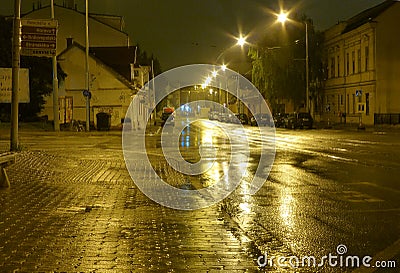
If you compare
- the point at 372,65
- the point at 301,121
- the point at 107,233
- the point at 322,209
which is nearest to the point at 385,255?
the point at 322,209

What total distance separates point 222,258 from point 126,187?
692 cm

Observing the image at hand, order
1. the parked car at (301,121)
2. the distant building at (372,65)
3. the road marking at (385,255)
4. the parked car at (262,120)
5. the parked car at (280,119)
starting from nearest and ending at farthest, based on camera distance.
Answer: the road marking at (385,255), the distant building at (372,65), the parked car at (301,121), the parked car at (280,119), the parked car at (262,120)

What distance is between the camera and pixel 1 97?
19.1 m

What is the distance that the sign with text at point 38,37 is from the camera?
1888 centimetres

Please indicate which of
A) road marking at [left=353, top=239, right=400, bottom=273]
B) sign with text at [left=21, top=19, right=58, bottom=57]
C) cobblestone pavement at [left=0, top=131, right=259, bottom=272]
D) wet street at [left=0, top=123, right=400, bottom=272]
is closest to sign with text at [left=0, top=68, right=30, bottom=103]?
sign with text at [left=21, top=19, right=58, bottom=57]

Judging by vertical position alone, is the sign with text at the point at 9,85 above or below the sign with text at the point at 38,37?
below

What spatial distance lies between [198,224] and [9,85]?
11855 mm

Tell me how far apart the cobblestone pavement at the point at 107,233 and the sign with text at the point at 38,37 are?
20.0 feet

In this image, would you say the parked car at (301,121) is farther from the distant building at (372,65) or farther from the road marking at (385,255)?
the road marking at (385,255)

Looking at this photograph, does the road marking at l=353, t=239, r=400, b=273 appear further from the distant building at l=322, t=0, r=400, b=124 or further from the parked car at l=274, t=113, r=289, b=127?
the parked car at l=274, t=113, r=289, b=127

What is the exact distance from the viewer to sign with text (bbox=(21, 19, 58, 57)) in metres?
18.9

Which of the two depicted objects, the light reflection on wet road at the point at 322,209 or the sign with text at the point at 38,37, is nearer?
the light reflection on wet road at the point at 322,209

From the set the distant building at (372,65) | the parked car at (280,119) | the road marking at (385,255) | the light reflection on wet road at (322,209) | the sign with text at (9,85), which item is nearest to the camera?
the road marking at (385,255)

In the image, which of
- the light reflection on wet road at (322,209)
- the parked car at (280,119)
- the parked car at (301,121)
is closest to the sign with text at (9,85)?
the light reflection on wet road at (322,209)
